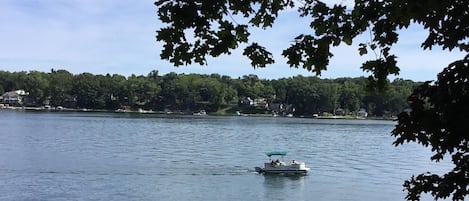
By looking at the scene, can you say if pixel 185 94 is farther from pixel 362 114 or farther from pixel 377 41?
pixel 377 41

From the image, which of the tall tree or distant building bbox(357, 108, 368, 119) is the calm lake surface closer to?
the tall tree

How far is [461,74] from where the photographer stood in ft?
16.5

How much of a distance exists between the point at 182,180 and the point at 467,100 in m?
28.7

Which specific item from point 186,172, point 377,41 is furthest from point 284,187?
point 377,41

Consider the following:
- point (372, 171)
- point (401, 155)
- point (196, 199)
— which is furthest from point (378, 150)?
point (196, 199)

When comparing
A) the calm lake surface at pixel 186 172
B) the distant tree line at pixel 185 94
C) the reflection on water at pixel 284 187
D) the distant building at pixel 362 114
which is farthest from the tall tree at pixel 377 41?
the distant building at pixel 362 114

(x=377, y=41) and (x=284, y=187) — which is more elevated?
(x=377, y=41)

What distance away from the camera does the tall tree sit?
14.1ft

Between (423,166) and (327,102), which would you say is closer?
(423,166)

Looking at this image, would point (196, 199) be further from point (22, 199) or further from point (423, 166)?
point (423, 166)

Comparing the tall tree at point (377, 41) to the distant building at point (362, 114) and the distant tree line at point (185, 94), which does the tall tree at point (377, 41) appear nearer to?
the distant tree line at point (185, 94)

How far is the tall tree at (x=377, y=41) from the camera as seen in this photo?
4.31 metres

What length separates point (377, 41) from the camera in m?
5.69

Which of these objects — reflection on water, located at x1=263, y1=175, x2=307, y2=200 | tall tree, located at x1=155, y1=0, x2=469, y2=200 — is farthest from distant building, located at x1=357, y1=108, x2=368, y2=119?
tall tree, located at x1=155, y1=0, x2=469, y2=200
